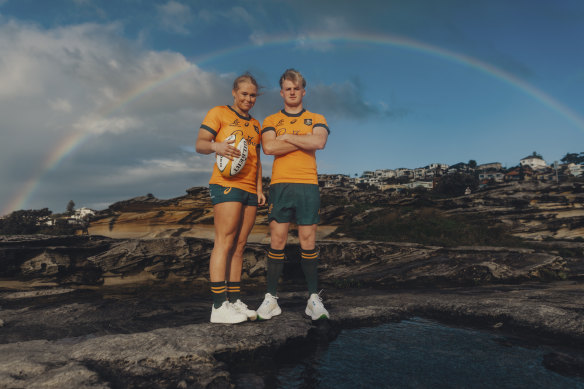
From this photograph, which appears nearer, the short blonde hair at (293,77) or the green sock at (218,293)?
the green sock at (218,293)

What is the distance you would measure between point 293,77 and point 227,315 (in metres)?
2.93

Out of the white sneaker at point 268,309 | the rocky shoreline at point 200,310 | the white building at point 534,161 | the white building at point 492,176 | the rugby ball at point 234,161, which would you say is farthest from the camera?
the white building at point 534,161

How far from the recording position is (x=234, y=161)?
375cm

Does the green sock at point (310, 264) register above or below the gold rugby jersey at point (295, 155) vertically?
below

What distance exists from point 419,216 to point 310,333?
12508 mm

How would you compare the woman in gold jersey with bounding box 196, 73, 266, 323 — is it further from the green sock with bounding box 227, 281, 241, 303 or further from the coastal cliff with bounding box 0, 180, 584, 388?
the coastal cliff with bounding box 0, 180, 584, 388

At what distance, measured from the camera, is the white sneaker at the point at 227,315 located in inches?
143

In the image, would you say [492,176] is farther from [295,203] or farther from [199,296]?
[295,203]

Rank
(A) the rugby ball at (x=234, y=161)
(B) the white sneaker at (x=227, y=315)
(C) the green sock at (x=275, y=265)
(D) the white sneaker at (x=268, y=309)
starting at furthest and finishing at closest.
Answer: (C) the green sock at (x=275, y=265) < (D) the white sneaker at (x=268, y=309) < (A) the rugby ball at (x=234, y=161) < (B) the white sneaker at (x=227, y=315)

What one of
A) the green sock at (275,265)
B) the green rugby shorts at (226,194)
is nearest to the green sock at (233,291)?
the green sock at (275,265)

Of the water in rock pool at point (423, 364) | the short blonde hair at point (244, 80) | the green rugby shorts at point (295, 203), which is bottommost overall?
the water in rock pool at point (423, 364)

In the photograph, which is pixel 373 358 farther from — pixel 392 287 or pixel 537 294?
pixel 392 287

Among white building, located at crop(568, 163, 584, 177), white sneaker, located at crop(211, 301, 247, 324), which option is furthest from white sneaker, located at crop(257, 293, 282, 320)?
white building, located at crop(568, 163, 584, 177)

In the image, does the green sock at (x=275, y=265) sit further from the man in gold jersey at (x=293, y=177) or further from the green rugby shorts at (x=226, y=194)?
the green rugby shorts at (x=226, y=194)
